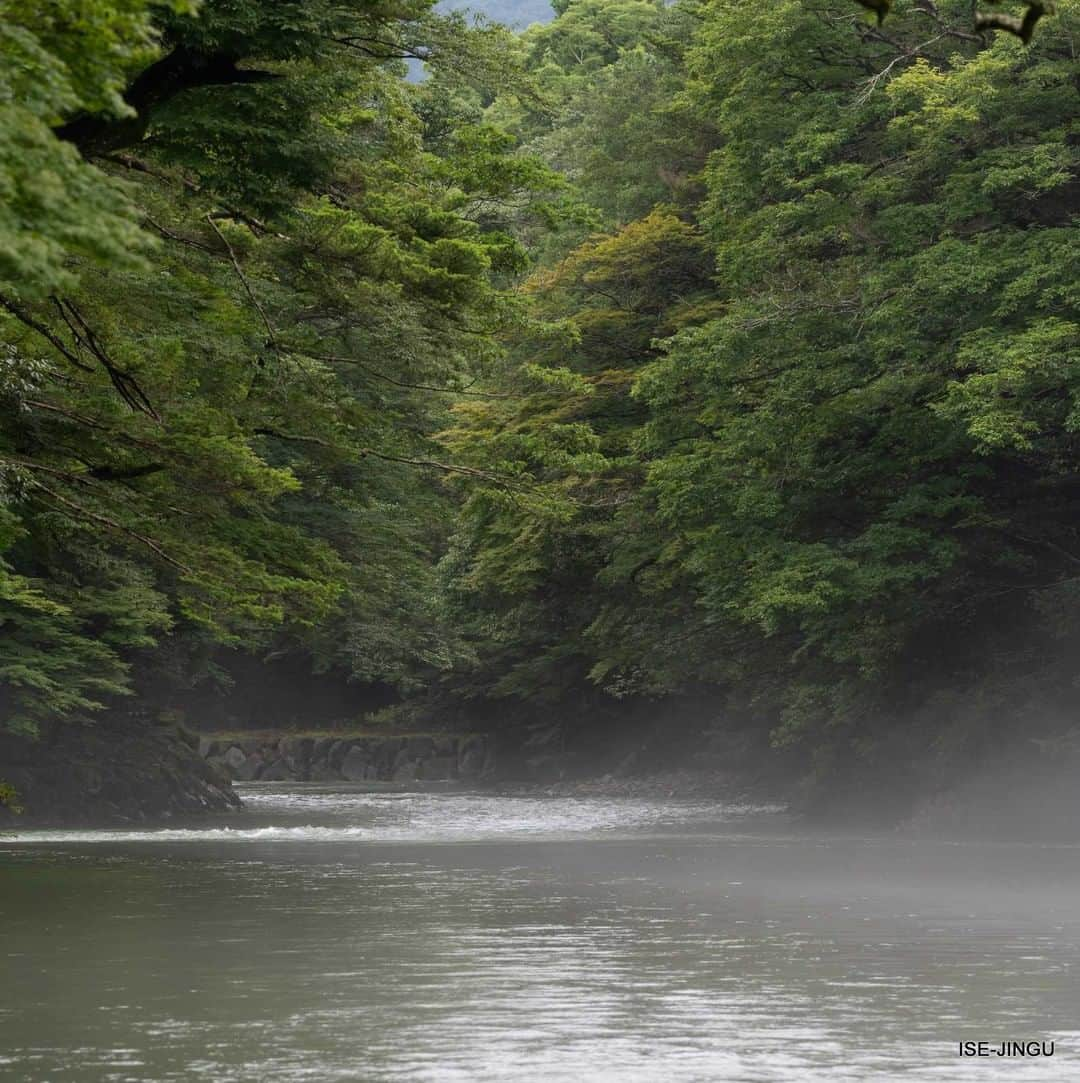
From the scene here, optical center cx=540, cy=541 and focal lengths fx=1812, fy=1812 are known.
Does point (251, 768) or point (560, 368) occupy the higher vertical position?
point (560, 368)

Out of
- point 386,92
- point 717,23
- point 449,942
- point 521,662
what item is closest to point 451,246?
point 386,92

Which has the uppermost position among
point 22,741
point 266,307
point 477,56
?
point 477,56

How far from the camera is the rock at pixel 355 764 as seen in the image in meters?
54.6

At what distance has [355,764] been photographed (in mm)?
54812

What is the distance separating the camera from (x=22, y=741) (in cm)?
3244

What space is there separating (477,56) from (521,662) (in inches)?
1376

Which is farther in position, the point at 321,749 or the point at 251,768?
the point at 321,749

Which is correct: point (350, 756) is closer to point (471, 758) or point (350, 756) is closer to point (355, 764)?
point (355, 764)

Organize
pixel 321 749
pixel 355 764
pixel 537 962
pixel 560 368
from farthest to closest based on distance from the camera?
pixel 321 749 < pixel 355 764 < pixel 560 368 < pixel 537 962

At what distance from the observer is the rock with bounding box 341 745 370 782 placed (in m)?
54.6

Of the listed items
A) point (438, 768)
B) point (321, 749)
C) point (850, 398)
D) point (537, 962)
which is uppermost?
point (850, 398)

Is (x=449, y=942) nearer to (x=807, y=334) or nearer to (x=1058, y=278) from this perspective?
(x=1058, y=278)

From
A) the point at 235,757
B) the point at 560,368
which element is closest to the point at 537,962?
the point at 560,368

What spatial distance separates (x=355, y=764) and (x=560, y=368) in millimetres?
25784
